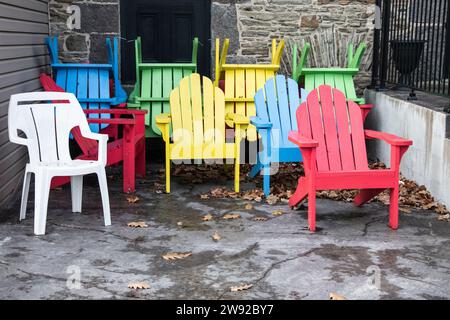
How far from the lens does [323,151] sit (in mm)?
4930

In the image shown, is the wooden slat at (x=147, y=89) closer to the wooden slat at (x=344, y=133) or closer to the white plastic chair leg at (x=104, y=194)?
the white plastic chair leg at (x=104, y=194)

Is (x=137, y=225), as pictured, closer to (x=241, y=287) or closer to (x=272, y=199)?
(x=272, y=199)

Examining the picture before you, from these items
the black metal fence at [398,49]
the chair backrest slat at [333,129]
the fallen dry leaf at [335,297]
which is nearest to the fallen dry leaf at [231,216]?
the chair backrest slat at [333,129]

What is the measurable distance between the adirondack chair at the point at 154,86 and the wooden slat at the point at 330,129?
226 centimetres

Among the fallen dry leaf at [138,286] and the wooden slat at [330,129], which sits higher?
the wooden slat at [330,129]

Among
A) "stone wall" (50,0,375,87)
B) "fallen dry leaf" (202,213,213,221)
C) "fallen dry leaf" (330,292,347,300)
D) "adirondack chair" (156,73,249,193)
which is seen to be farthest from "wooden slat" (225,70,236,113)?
"fallen dry leaf" (330,292,347,300)

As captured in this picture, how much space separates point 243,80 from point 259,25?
3.94ft

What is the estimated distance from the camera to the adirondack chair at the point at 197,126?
5656mm

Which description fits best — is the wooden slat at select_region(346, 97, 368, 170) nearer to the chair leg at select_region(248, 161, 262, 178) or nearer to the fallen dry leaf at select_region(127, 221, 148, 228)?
A: the chair leg at select_region(248, 161, 262, 178)

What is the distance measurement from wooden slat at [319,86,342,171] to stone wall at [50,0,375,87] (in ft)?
9.03

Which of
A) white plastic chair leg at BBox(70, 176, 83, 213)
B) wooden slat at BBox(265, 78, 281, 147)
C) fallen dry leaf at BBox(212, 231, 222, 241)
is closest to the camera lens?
fallen dry leaf at BBox(212, 231, 222, 241)

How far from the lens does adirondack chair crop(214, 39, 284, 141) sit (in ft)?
21.9

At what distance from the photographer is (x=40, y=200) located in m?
4.38
